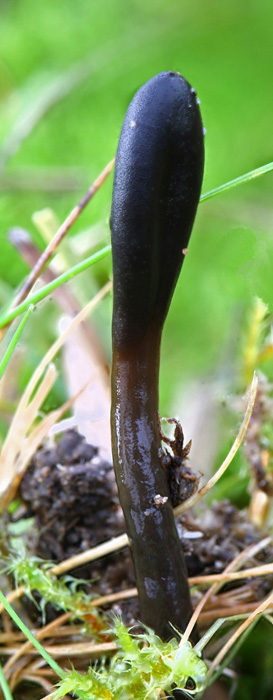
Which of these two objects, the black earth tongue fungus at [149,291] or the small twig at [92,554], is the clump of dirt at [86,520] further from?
the black earth tongue fungus at [149,291]

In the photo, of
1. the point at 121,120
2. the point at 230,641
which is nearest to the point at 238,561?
the point at 230,641

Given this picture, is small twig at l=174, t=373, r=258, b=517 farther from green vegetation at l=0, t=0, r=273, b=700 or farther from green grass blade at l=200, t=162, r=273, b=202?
green vegetation at l=0, t=0, r=273, b=700

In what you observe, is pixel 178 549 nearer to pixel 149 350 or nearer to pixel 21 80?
pixel 149 350

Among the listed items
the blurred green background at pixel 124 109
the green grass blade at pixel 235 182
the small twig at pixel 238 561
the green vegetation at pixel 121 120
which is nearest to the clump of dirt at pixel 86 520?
the small twig at pixel 238 561

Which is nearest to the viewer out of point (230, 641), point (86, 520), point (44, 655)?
point (44, 655)

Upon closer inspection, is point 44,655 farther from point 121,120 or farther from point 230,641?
point 121,120
